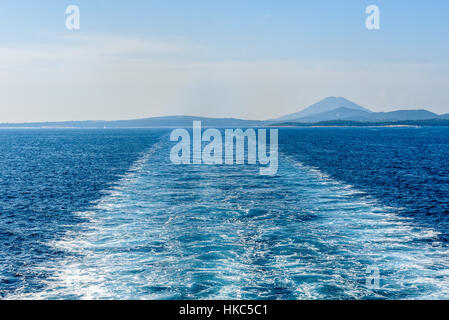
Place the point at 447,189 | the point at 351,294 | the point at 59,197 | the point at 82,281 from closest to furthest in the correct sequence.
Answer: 1. the point at 351,294
2. the point at 82,281
3. the point at 59,197
4. the point at 447,189

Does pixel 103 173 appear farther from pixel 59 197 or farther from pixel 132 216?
pixel 132 216

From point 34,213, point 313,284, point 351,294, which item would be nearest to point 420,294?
point 351,294

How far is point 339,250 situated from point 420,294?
6.15m

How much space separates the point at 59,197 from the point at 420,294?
35238 millimetres

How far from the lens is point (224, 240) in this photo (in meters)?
24.5

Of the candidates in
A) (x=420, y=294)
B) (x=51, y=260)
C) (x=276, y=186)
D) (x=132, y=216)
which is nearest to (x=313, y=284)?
(x=420, y=294)

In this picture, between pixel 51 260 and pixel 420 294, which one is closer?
pixel 420 294

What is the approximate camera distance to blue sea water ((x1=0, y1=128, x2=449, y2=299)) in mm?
17781

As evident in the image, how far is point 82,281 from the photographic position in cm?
1858

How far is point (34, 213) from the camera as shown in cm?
3341

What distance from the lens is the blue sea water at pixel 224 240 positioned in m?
17.8
